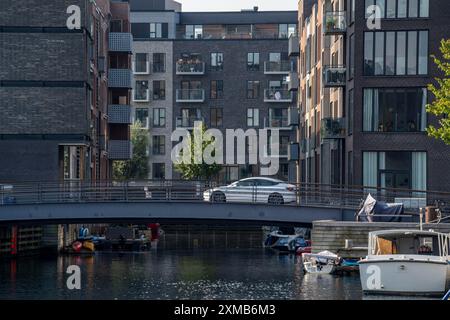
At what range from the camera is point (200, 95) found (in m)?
149

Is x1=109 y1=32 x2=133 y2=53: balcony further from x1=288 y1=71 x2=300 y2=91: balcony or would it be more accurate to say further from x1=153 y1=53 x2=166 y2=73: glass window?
x1=153 y1=53 x2=166 y2=73: glass window

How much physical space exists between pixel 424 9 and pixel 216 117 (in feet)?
220

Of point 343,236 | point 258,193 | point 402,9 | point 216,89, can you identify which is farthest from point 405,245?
point 216,89

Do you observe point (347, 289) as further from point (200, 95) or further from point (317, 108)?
point (200, 95)

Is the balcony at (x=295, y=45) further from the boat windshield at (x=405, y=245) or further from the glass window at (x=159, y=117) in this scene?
the boat windshield at (x=405, y=245)

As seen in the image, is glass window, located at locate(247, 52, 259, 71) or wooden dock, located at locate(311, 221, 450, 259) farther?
glass window, located at locate(247, 52, 259, 71)

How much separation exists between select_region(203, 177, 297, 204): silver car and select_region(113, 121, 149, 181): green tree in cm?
6900

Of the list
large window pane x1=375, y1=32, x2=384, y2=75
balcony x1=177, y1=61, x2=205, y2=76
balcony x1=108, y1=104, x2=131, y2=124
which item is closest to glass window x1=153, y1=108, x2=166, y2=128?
balcony x1=177, y1=61, x2=205, y2=76

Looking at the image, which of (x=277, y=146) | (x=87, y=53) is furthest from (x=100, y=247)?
(x=277, y=146)

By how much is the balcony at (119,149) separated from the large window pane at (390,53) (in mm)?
34311

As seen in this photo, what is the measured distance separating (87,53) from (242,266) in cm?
2361

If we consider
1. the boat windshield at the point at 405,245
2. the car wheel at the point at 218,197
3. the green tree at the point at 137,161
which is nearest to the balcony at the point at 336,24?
the car wheel at the point at 218,197

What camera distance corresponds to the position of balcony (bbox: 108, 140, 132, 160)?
11281cm

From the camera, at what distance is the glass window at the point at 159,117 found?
497 feet
